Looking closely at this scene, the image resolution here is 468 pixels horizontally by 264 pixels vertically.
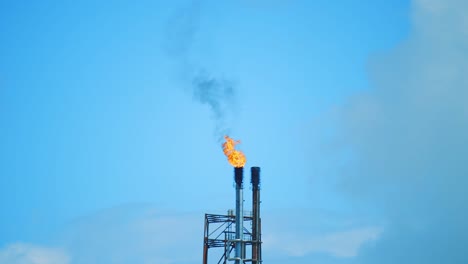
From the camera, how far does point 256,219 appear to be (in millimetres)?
53344

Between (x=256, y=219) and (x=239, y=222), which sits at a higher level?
(x=256, y=219)

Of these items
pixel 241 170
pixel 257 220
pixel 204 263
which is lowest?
pixel 204 263

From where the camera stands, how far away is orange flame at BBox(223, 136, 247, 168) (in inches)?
2103

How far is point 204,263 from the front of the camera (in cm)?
5178

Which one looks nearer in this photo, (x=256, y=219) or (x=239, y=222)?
(x=239, y=222)

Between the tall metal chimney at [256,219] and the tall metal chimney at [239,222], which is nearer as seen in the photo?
the tall metal chimney at [239,222]

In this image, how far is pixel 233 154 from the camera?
54.4 m

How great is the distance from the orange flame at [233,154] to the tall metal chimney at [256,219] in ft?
4.82

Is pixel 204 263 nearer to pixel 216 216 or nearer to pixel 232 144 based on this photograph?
pixel 216 216

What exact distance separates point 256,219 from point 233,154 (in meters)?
6.49

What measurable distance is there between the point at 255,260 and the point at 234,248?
225cm

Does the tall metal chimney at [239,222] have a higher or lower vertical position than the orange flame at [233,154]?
lower

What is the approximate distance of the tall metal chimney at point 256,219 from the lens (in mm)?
52781

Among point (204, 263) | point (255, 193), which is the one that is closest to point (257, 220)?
point (255, 193)
